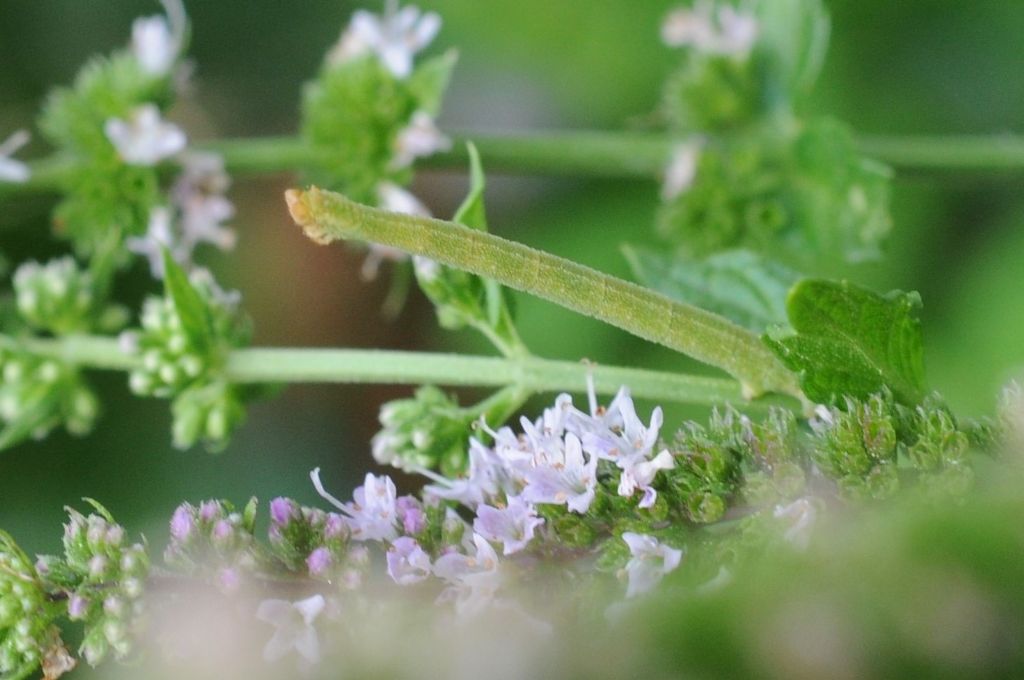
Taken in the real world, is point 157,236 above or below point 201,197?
below

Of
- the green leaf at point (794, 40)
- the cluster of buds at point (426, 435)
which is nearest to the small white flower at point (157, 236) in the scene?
the cluster of buds at point (426, 435)

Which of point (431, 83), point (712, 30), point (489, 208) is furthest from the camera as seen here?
point (489, 208)

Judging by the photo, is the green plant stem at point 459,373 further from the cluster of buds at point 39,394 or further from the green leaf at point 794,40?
the green leaf at point 794,40

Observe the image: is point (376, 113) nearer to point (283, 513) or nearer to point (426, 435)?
point (426, 435)

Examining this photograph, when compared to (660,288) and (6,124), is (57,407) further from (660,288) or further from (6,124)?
(6,124)

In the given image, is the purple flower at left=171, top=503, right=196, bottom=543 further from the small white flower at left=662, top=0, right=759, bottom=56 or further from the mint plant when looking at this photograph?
the small white flower at left=662, top=0, right=759, bottom=56

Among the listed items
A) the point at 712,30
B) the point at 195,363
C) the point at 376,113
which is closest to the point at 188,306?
the point at 195,363
